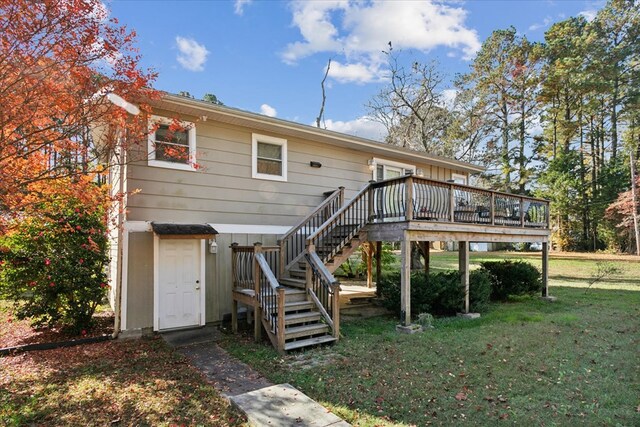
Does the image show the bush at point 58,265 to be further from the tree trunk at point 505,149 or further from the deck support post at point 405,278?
the tree trunk at point 505,149

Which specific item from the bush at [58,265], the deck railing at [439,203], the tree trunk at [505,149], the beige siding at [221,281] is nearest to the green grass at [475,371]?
the beige siding at [221,281]

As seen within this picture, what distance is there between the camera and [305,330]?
6246 millimetres

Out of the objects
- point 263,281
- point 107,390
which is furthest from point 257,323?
point 107,390

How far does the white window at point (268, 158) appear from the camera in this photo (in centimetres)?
835

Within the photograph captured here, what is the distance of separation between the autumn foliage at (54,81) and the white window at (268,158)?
3111 mm

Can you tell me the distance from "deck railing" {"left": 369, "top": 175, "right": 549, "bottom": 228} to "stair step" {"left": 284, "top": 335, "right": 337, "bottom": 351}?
2880 millimetres

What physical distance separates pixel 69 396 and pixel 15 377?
1357mm

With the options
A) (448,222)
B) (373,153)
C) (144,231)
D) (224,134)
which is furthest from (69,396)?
(373,153)

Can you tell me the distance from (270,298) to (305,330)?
2.78 feet

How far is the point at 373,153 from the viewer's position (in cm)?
1076

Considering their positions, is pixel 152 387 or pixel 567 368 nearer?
pixel 152 387

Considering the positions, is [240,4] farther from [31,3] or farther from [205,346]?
[205,346]

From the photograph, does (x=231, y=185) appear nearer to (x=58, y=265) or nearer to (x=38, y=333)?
(x=58, y=265)

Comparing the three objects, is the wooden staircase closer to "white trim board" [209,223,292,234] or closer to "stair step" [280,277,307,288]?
"stair step" [280,277,307,288]
